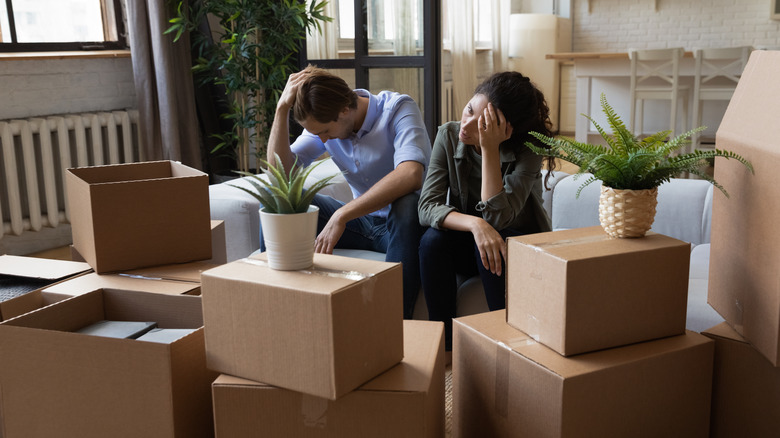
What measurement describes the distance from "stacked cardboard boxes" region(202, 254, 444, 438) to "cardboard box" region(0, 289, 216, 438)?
8 centimetres

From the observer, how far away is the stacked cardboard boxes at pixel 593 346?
46.2 inches

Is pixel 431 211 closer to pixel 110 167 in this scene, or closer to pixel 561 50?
pixel 110 167

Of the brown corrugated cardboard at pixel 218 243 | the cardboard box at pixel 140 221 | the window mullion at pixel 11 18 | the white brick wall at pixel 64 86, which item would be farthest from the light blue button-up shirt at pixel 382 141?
the window mullion at pixel 11 18

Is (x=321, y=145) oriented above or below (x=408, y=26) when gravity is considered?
below

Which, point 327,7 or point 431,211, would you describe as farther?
point 327,7

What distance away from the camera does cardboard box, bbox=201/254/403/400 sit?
1.07m

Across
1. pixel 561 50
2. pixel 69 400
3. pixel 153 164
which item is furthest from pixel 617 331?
pixel 561 50

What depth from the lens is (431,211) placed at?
190 cm

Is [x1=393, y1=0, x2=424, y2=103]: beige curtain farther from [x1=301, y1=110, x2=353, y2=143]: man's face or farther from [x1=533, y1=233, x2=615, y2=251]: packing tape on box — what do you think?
[x1=533, y1=233, x2=615, y2=251]: packing tape on box

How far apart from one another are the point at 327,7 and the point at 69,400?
3.18m

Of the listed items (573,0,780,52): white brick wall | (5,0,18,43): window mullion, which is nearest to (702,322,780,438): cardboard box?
(5,0,18,43): window mullion

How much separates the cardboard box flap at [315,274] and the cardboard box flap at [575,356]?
248 mm

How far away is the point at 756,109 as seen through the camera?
1226mm

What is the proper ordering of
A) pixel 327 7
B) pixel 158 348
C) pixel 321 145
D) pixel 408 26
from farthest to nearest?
1. pixel 327 7
2. pixel 408 26
3. pixel 321 145
4. pixel 158 348
